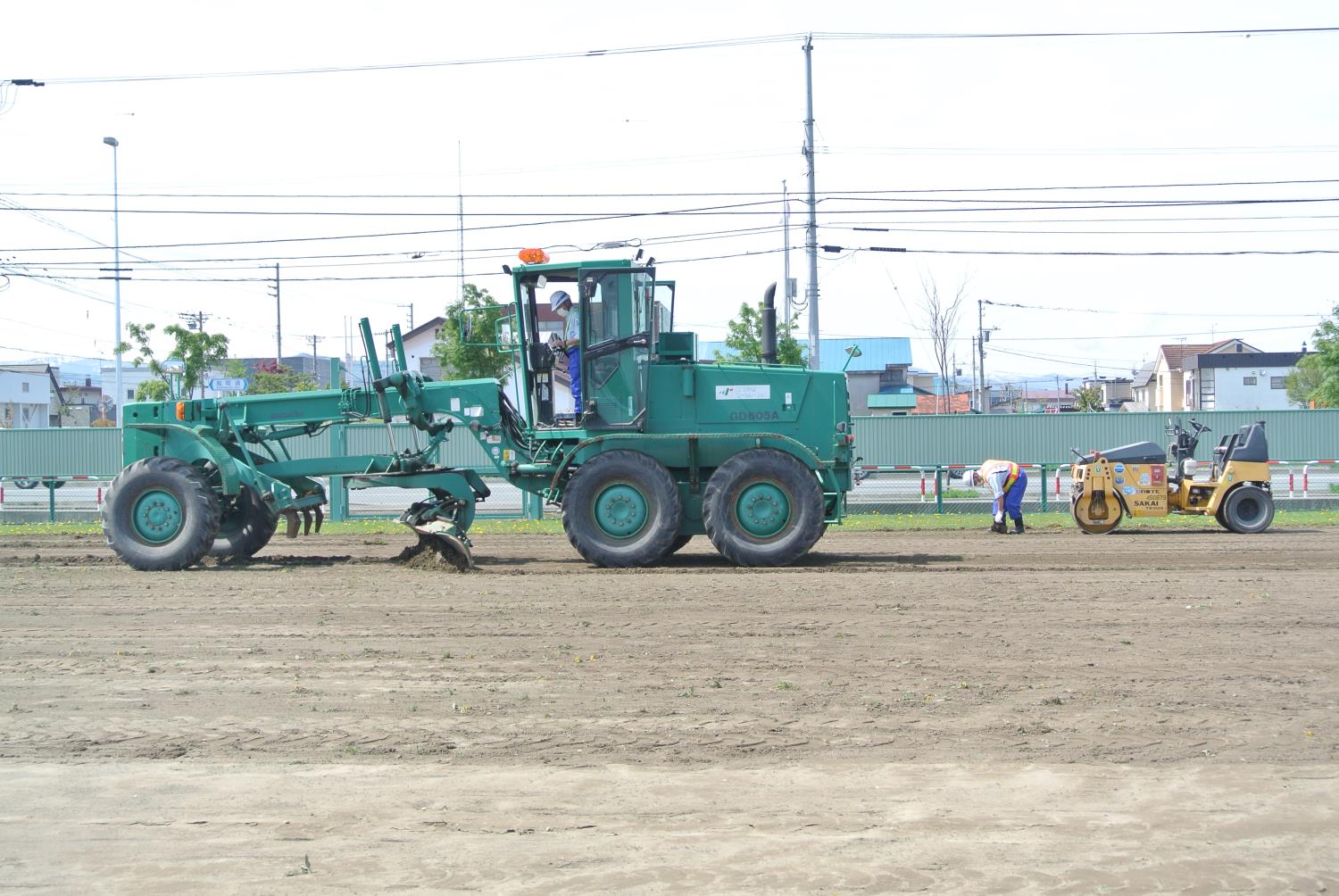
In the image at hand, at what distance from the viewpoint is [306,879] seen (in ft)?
16.7

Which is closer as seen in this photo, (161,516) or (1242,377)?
(161,516)

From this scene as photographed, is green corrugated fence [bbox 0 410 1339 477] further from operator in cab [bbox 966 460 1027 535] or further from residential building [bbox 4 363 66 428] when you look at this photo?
residential building [bbox 4 363 66 428]

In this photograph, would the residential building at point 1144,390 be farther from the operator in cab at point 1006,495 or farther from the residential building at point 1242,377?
the operator in cab at point 1006,495

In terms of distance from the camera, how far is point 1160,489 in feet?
65.9

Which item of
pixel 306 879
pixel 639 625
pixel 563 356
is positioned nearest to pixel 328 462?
pixel 563 356

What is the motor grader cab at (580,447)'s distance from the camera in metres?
14.5

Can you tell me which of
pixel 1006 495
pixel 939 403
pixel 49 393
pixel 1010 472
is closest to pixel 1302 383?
pixel 939 403

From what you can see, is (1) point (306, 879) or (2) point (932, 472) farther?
(2) point (932, 472)

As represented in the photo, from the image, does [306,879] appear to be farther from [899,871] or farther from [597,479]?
[597,479]

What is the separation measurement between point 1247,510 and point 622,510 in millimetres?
11264

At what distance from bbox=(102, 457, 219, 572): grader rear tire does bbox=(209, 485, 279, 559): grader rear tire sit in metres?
0.92

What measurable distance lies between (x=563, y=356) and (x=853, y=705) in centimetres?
812

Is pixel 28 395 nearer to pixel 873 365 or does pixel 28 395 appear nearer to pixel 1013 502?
pixel 873 365

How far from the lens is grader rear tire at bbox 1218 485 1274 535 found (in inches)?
783
